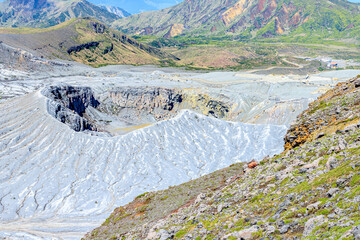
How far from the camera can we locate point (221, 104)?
12594cm

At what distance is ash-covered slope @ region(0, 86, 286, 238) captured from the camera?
5399 centimetres

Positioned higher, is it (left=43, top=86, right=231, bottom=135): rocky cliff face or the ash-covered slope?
(left=43, top=86, right=231, bottom=135): rocky cliff face

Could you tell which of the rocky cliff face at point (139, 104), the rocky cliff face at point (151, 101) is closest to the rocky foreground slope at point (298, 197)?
the rocky cliff face at point (139, 104)

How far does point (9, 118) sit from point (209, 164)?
55.5 meters

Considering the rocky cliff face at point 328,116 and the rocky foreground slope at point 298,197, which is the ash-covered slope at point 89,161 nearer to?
the rocky foreground slope at point 298,197

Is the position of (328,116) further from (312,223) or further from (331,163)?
(312,223)

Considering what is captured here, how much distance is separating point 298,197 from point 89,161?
6011cm

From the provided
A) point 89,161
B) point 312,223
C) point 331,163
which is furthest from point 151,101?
point 312,223

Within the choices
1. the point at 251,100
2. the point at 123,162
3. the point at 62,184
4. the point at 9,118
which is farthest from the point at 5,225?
the point at 251,100

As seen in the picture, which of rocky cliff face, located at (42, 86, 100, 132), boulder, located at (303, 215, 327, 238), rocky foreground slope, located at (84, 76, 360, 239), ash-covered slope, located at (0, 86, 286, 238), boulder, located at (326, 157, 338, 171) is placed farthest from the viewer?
rocky cliff face, located at (42, 86, 100, 132)

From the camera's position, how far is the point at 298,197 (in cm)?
1538

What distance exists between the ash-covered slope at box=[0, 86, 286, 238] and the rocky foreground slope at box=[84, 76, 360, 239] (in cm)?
2723

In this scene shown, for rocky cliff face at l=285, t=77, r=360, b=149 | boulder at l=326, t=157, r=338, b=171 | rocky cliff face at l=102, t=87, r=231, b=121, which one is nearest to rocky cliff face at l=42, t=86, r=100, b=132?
rocky cliff face at l=102, t=87, r=231, b=121

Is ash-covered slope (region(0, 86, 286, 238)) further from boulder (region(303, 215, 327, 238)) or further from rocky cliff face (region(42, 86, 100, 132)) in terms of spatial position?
boulder (region(303, 215, 327, 238))
